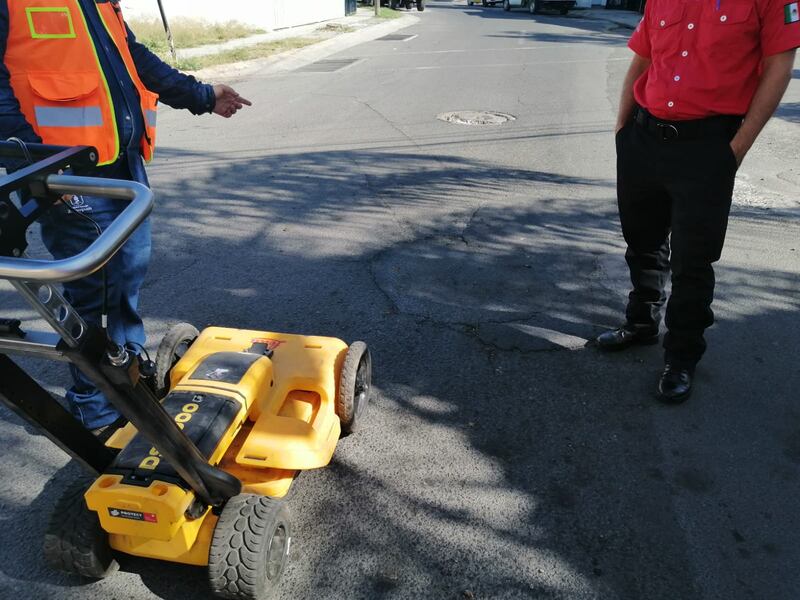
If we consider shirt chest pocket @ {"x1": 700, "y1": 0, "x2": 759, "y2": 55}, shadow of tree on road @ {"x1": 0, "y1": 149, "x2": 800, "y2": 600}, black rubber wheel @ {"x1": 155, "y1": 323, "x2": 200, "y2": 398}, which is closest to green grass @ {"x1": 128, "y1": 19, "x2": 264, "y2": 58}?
shadow of tree on road @ {"x1": 0, "y1": 149, "x2": 800, "y2": 600}

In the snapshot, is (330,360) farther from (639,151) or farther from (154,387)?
(639,151)

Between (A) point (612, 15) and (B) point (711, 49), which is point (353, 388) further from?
(A) point (612, 15)

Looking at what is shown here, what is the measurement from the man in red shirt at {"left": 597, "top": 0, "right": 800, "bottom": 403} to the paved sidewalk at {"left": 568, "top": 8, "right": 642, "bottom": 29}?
24.9 meters

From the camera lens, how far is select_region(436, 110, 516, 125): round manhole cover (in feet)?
30.1

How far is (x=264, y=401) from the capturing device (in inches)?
102

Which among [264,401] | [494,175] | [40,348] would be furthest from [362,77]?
[40,348]

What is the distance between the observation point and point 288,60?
15484 mm

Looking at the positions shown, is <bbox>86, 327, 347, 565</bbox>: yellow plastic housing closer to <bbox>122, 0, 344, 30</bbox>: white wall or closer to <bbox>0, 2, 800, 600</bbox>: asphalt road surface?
<bbox>0, 2, 800, 600</bbox>: asphalt road surface

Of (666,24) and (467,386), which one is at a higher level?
A: (666,24)

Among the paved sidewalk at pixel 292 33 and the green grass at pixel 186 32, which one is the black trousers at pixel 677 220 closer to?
the paved sidewalk at pixel 292 33

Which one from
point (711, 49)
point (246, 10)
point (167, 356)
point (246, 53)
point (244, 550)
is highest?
point (246, 10)

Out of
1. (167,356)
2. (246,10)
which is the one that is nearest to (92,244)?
(167,356)

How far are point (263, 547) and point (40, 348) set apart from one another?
99cm

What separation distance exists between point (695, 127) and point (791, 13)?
1.81 ft
